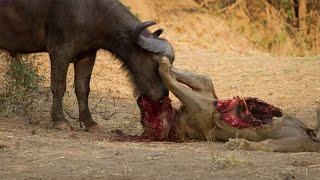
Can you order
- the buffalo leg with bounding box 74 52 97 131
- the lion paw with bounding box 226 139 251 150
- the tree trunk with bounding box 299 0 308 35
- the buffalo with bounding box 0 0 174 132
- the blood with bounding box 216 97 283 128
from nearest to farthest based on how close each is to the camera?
the lion paw with bounding box 226 139 251 150 < the blood with bounding box 216 97 283 128 < the buffalo with bounding box 0 0 174 132 < the buffalo leg with bounding box 74 52 97 131 < the tree trunk with bounding box 299 0 308 35

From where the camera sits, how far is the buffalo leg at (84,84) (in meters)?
8.01

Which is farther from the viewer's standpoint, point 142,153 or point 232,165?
point 142,153

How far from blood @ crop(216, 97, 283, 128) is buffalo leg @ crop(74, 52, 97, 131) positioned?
1937 millimetres

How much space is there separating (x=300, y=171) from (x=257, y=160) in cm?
51

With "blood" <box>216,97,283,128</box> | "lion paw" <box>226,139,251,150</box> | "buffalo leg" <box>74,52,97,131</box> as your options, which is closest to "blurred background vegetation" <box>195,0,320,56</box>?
"buffalo leg" <box>74,52,97,131</box>

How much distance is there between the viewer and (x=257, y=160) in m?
5.41

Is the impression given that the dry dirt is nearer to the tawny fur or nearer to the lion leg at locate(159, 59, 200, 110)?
the tawny fur

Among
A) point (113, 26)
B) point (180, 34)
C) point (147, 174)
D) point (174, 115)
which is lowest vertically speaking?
point (147, 174)

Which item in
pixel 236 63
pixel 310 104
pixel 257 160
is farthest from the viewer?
pixel 236 63

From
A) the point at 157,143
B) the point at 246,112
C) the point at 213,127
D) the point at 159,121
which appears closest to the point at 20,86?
the point at 159,121

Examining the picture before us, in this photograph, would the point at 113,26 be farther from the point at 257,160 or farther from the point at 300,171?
the point at 300,171

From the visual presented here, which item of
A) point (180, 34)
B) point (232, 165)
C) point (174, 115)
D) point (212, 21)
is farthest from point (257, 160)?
point (212, 21)

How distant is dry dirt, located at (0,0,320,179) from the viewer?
5086 millimetres

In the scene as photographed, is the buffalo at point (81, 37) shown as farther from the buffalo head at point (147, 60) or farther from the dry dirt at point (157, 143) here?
the dry dirt at point (157, 143)
